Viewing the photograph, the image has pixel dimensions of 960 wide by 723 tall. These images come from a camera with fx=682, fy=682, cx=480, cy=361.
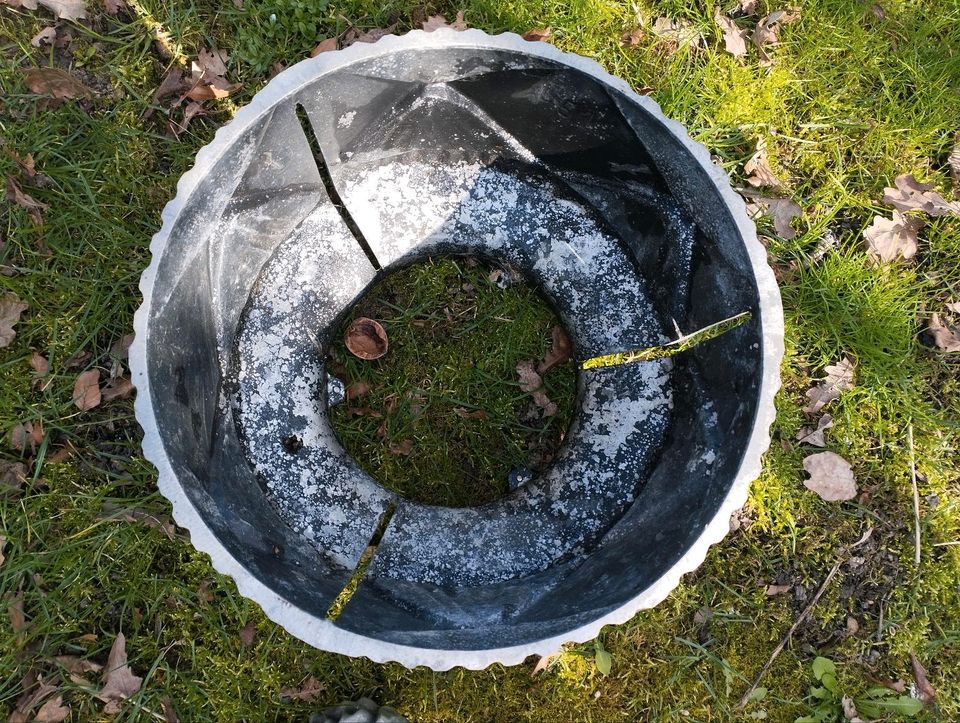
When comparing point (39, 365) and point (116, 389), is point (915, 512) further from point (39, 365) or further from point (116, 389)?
point (39, 365)

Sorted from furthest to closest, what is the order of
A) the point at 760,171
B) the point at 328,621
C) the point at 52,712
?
1. the point at 760,171
2. the point at 52,712
3. the point at 328,621

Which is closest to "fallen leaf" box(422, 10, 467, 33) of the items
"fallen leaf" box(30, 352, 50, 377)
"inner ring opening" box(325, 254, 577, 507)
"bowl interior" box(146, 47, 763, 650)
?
"bowl interior" box(146, 47, 763, 650)

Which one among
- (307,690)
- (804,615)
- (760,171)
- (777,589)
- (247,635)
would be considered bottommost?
(804,615)

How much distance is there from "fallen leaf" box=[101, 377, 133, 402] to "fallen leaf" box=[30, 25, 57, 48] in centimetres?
128

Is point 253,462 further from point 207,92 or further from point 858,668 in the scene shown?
point 858,668

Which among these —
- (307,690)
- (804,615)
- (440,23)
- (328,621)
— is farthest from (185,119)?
(804,615)

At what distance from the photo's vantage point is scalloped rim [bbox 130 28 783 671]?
1.83 meters

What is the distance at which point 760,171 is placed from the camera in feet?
8.50

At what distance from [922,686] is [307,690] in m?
2.24

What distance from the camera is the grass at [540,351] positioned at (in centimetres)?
241

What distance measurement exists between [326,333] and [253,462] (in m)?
0.52

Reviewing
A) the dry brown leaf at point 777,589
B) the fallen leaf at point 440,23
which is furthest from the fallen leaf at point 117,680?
the fallen leaf at point 440,23

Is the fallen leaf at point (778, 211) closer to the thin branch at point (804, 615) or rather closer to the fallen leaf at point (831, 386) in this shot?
→ the fallen leaf at point (831, 386)

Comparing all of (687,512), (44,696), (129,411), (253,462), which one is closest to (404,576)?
(253,462)
